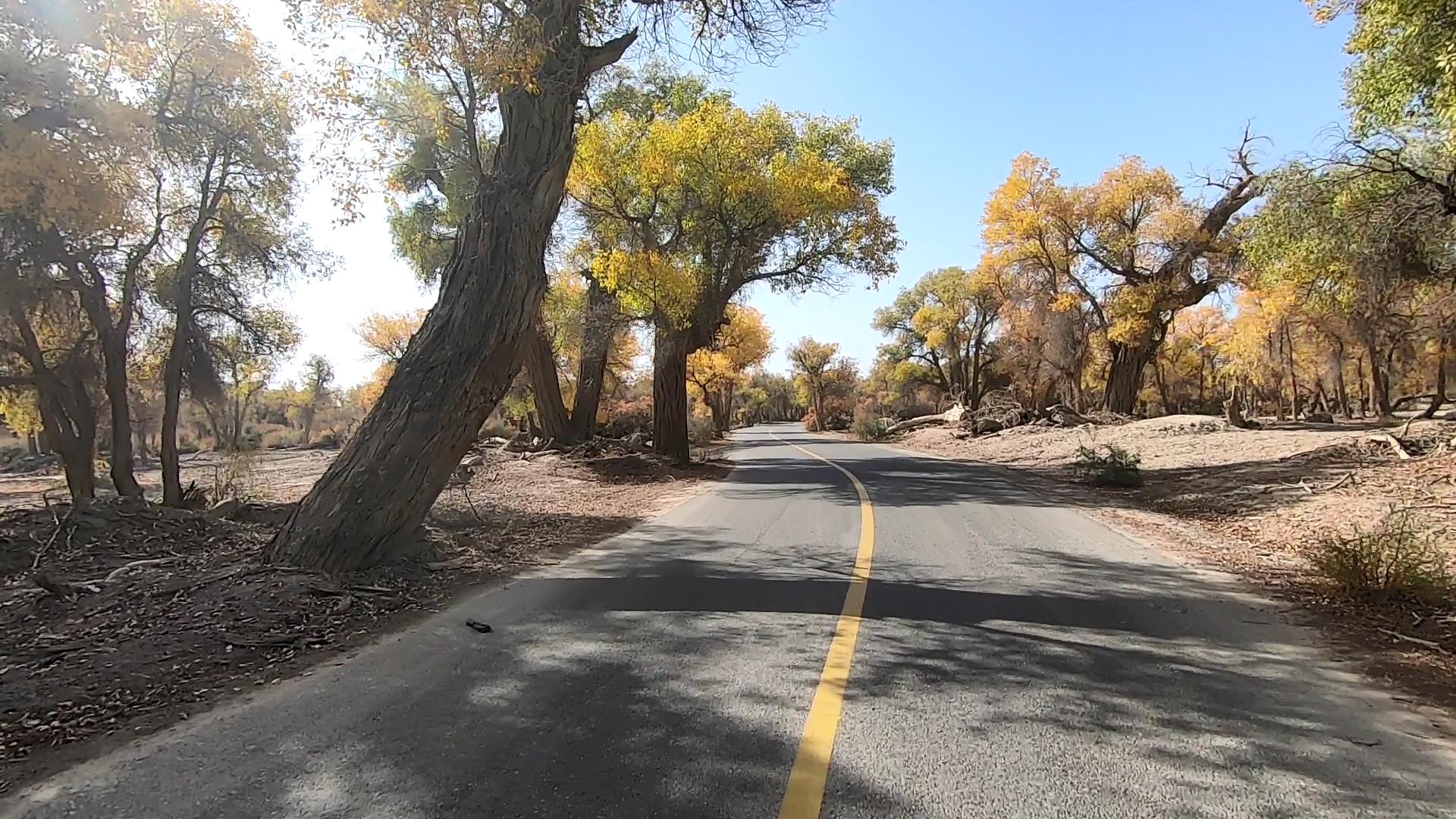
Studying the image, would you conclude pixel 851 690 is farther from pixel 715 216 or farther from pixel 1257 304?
pixel 1257 304

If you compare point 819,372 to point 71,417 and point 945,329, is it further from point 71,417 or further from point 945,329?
point 71,417

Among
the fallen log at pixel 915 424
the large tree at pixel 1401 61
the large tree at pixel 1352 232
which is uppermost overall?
the large tree at pixel 1401 61

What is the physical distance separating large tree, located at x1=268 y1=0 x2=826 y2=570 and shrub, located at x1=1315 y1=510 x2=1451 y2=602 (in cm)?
730

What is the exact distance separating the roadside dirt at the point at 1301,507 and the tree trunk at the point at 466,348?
6951 mm

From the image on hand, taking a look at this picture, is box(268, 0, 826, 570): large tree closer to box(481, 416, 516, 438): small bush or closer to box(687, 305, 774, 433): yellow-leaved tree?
box(481, 416, 516, 438): small bush

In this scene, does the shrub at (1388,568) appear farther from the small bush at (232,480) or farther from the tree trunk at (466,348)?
the small bush at (232,480)

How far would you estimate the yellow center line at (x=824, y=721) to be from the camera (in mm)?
3055

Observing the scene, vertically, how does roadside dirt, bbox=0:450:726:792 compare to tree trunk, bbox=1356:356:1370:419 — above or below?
below

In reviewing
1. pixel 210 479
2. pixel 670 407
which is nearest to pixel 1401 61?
pixel 670 407

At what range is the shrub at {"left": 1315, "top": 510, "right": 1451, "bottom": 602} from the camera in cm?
586

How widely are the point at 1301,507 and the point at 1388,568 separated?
503cm

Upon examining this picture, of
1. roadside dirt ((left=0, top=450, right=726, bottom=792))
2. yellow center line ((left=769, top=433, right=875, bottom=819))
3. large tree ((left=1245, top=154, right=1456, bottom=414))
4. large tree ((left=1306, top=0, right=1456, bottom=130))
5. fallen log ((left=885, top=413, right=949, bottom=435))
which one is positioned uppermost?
large tree ((left=1306, top=0, right=1456, bottom=130))

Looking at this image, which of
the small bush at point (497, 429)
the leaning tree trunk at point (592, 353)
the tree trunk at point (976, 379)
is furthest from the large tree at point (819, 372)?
the leaning tree trunk at point (592, 353)

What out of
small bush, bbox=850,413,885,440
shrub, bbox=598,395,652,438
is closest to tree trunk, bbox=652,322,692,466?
shrub, bbox=598,395,652,438
